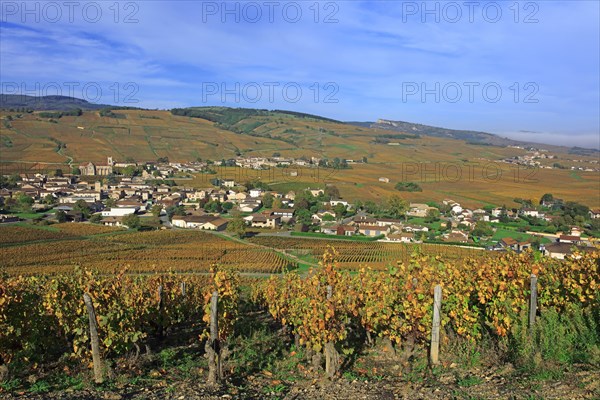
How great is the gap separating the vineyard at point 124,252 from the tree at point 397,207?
1036 inches

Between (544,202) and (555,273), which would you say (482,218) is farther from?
(555,273)

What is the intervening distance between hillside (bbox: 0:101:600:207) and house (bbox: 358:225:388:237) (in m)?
20.2

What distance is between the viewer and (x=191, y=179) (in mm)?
86812

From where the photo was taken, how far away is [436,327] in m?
6.28

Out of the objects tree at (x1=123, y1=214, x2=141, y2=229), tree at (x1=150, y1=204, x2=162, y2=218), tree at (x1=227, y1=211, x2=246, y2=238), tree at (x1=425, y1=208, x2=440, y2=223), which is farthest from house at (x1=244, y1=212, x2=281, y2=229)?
tree at (x1=425, y1=208, x2=440, y2=223)

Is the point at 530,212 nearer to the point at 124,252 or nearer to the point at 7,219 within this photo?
the point at 124,252

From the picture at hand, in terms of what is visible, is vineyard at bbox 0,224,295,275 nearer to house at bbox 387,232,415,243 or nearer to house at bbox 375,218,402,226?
house at bbox 387,232,415,243

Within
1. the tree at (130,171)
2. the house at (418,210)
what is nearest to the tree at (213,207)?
the house at (418,210)

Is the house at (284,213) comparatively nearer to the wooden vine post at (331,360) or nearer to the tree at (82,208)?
the tree at (82,208)

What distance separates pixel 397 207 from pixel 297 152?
62.3 m

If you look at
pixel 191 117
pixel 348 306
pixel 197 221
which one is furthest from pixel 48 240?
pixel 191 117

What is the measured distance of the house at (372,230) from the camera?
169 feet

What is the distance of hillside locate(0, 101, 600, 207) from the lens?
81.4 m

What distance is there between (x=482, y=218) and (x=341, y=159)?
2367 inches
